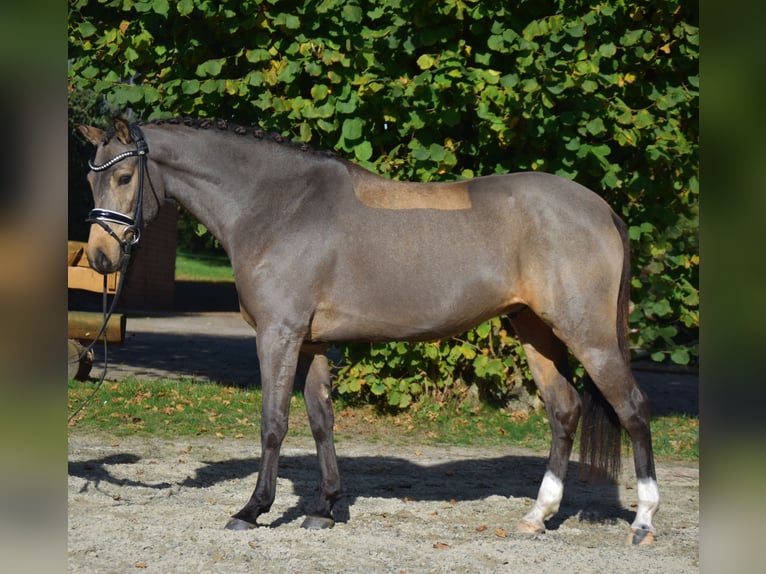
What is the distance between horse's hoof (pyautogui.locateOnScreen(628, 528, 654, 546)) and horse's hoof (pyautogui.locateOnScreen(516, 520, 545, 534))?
52cm

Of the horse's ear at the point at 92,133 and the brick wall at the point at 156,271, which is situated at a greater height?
the horse's ear at the point at 92,133

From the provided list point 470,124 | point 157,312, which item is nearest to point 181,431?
point 470,124

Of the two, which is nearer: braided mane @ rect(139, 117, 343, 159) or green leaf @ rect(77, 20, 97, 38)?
braided mane @ rect(139, 117, 343, 159)

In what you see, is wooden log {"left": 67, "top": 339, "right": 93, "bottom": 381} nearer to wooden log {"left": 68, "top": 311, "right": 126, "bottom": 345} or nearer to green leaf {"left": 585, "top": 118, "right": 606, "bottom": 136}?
wooden log {"left": 68, "top": 311, "right": 126, "bottom": 345}

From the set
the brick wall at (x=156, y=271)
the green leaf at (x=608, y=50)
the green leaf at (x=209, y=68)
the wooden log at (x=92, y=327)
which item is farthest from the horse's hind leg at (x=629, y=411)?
the brick wall at (x=156, y=271)

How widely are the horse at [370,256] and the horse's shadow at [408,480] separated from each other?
2.22 feet

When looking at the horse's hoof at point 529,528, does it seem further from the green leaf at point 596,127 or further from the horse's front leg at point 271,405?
the green leaf at point 596,127

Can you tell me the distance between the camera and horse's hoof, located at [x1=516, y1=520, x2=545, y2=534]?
4.95 metres

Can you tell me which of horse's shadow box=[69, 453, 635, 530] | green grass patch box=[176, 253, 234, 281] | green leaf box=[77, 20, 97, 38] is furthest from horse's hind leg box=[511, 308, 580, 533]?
green grass patch box=[176, 253, 234, 281]

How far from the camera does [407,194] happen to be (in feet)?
16.7

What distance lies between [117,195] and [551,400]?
9.62ft

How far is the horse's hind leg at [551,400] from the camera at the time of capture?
5039mm
